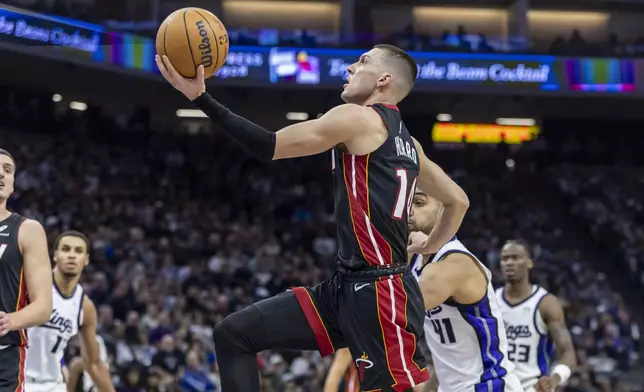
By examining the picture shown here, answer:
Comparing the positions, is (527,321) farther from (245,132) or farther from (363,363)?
(245,132)

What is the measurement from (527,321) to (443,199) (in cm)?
281

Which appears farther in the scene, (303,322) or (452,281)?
(452,281)

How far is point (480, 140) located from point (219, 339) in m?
18.4

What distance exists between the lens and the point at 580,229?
19312mm

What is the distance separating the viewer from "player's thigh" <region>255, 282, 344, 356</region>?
3.93m

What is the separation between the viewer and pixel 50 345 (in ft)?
21.2

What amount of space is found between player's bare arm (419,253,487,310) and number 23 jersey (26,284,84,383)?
3.05 m

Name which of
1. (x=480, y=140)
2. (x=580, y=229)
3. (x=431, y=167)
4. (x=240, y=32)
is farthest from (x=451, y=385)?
(x=480, y=140)

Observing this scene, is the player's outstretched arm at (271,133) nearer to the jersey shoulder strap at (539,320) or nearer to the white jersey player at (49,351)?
the white jersey player at (49,351)

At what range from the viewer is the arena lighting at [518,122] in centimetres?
2188

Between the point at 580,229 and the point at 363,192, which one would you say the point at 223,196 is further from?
the point at 363,192

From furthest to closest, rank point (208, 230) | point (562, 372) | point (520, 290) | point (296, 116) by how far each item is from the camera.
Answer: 1. point (296, 116)
2. point (208, 230)
3. point (520, 290)
4. point (562, 372)

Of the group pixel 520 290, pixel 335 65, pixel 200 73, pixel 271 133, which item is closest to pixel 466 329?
pixel 271 133

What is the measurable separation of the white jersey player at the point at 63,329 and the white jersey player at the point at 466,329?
9.28 ft
